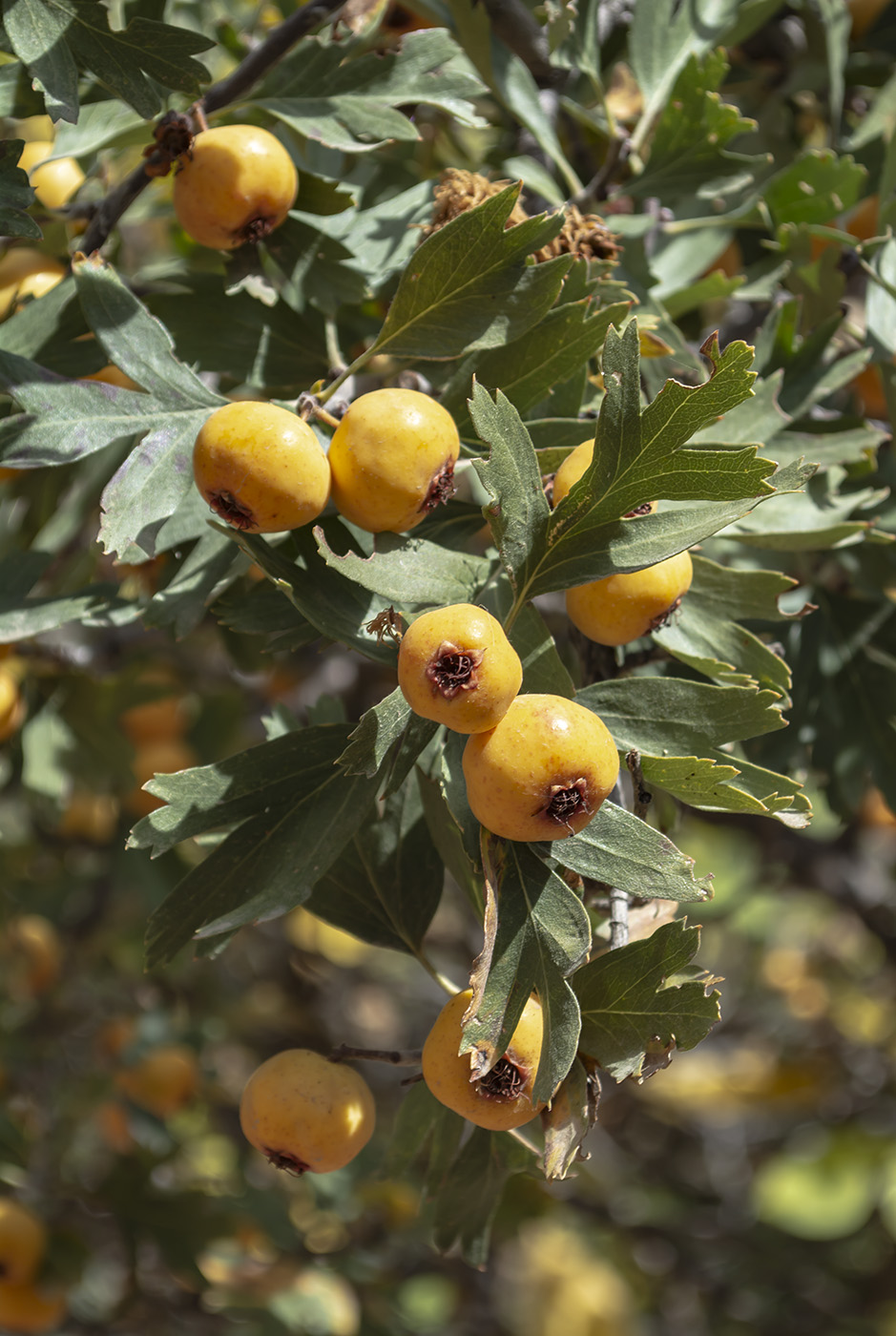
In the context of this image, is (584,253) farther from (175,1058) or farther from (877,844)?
(877,844)

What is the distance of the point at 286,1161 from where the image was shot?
119 centimetres

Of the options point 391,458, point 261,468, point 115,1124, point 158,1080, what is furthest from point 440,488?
point 115,1124

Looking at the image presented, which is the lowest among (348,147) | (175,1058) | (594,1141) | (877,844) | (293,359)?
(594,1141)

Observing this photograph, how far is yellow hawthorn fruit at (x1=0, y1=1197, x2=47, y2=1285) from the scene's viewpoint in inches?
90.2

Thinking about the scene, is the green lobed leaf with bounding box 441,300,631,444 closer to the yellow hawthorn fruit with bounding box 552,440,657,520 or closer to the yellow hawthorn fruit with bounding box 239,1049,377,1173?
the yellow hawthorn fruit with bounding box 552,440,657,520

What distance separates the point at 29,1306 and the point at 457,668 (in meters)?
2.35

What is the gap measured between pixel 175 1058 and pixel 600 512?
244 cm

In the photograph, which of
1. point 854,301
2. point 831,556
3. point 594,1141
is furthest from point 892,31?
point 594,1141

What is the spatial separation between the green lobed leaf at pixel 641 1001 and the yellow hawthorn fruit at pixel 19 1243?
1888 millimetres

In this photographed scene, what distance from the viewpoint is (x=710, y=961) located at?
4434 millimetres

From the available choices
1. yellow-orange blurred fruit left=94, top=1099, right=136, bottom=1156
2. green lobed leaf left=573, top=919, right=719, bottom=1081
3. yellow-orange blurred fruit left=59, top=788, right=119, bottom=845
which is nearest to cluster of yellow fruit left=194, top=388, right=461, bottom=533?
green lobed leaf left=573, top=919, right=719, bottom=1081

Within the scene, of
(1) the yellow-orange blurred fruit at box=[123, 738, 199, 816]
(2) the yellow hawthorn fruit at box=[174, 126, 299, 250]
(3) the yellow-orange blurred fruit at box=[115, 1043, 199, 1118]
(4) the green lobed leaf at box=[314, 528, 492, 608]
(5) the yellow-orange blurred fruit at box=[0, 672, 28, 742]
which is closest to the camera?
(4) the green lobed leaf at box=[314, 528, 492, 608]

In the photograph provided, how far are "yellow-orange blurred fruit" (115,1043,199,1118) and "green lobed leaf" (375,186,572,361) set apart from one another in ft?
7.71

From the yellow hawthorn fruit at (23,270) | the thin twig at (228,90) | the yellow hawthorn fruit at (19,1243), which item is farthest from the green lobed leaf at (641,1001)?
the yellow hawthorn fruit at (19,1243)
